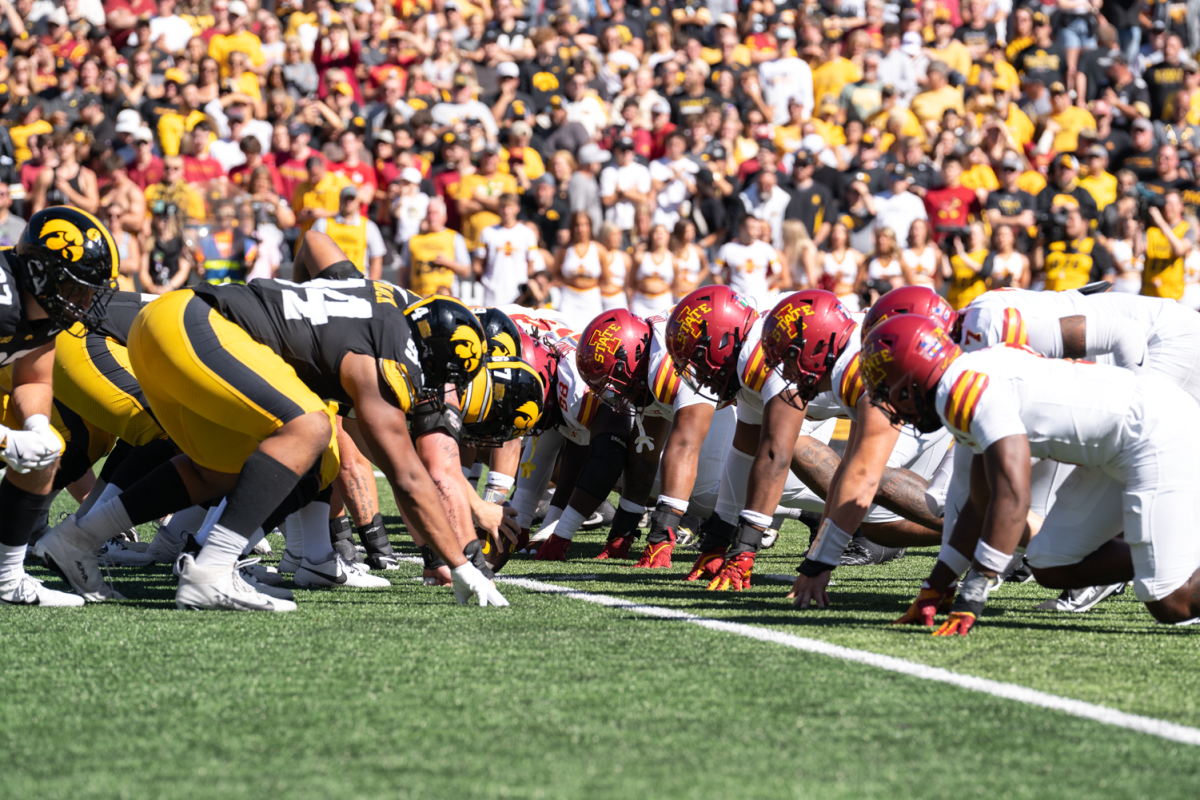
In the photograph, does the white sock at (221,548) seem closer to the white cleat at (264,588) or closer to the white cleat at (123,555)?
the white cleat at (264,588)

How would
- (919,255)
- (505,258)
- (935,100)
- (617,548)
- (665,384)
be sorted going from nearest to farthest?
(665,384)
(617,548)
(505,258)
(919,255)
(935,100)

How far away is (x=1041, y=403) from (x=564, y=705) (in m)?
2.11

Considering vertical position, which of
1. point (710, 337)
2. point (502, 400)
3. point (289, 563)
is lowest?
point (289, 563)

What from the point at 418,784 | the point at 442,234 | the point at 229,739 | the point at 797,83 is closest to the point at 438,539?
the point at 229,739

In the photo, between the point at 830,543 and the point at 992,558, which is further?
the point at 830,543

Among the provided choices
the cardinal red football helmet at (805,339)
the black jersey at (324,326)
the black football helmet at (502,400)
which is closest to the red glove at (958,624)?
the cardinal red football helmet at (805,339)

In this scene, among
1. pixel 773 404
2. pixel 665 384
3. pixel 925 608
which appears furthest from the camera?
pixel 665 384

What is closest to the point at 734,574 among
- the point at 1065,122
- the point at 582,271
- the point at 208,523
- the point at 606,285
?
the point at 208,523

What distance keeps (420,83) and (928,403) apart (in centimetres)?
1179

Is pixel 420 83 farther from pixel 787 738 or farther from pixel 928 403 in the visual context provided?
pixel 787 738

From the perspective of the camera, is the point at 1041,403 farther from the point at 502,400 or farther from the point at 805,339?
the point at 502,400

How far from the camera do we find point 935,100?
16.4m

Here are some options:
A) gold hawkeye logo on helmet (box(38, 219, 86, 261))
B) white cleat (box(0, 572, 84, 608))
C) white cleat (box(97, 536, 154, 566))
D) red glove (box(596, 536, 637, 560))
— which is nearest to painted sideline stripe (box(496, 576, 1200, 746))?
red glove (box(596, 536, 637, 560))

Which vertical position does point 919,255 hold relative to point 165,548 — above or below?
above
